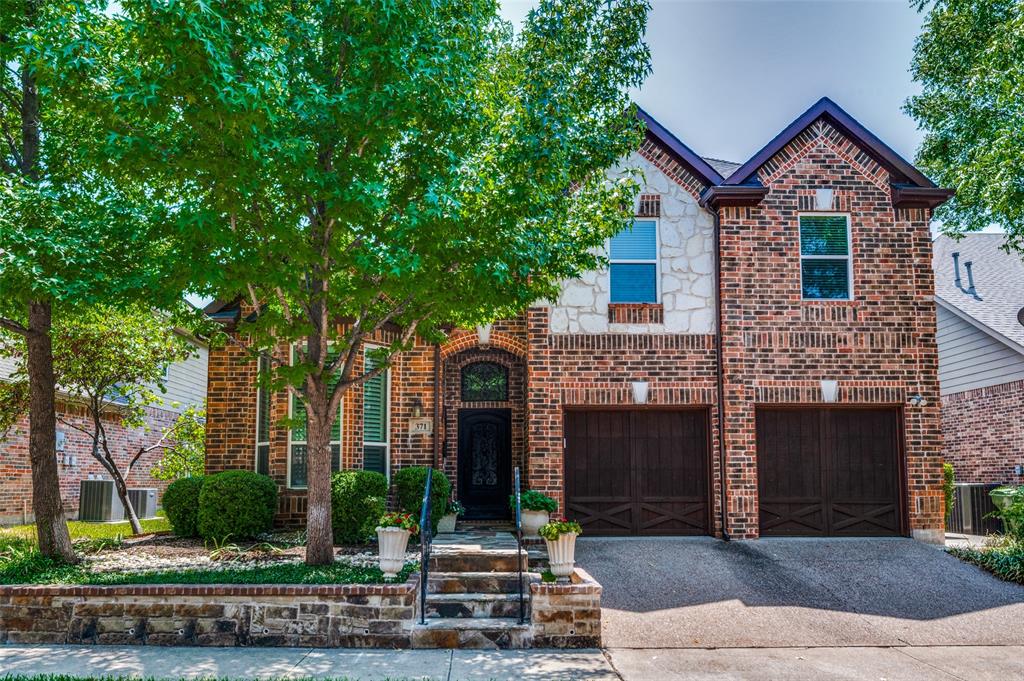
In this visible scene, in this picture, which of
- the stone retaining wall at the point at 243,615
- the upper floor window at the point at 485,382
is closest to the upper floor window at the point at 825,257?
the upper floor window at the point at 485,382

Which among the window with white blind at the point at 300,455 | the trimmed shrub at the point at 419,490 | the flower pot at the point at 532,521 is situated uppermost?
the window with white blind at the point at 300,455

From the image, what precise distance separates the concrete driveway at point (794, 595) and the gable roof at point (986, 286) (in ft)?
23.6

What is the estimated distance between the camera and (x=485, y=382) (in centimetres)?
1398

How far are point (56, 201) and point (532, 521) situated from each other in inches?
284

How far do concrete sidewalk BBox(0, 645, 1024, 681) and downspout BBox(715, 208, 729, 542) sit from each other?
4.42 m

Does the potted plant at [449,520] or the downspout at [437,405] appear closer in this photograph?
the potted plant at [449,520]

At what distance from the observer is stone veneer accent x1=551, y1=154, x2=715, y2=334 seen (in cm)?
1317

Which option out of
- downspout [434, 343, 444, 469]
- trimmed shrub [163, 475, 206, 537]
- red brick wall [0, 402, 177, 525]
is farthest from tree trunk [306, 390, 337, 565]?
red brick wall [0, 402, 177, 525]

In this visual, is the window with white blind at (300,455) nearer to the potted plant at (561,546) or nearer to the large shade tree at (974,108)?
the potted plant at (561,546)

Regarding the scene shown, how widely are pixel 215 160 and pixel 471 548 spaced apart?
5463 mm

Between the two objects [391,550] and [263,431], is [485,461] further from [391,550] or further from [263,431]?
[391,550]

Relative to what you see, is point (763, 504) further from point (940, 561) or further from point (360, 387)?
point (360, 387)

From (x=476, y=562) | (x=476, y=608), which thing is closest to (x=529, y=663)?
(x=476, y=608)

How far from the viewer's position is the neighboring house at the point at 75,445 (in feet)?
54.3
